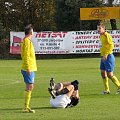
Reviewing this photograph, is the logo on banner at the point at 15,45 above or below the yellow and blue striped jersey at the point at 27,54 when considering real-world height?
below

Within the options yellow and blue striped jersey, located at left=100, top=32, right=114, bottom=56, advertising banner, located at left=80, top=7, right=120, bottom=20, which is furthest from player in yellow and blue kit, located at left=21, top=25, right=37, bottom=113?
advertising banner, located at left=80, top=7, right=120, bottom=20

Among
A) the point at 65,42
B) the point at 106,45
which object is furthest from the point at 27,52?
the point at 65,42

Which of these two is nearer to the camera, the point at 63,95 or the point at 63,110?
the point at 63,110

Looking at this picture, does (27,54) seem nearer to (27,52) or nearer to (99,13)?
(27,52)

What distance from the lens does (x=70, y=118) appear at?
11.4 metres

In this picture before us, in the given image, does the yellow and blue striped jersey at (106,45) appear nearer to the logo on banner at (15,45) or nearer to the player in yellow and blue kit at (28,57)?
the player in yellow and blue kit at (28,57)

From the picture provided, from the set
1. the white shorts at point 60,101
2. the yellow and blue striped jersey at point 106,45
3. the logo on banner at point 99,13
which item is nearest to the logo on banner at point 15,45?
the logo on banner at point 99,13

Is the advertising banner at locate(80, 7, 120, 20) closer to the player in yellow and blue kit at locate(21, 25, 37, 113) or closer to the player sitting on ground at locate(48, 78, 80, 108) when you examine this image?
the player sitting on ground at locate(48, 78, 80, 108)

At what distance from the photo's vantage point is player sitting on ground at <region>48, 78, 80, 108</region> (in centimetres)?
1334

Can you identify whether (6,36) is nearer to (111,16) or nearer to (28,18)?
(28,18)

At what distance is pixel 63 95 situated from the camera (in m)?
13.5

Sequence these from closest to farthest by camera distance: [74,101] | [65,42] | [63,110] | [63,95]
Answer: [63,110] < [63,95] < [74,101] < [65,42]

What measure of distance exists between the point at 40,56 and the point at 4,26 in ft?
37.3

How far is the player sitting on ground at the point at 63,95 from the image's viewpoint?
1334 cm
